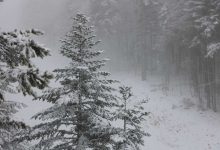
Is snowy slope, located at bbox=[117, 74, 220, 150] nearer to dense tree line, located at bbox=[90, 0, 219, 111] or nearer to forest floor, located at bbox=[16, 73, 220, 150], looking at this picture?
forest floor, located at bbox=[16, 73, 220, 150]

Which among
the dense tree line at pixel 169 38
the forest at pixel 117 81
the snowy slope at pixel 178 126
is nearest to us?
the forest at pixel 117 81

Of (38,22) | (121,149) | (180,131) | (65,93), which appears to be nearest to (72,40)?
(65,93)

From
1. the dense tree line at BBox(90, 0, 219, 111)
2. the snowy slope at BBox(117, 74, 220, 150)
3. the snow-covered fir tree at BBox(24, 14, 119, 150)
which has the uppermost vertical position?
the dense tree line at BBox(90, 0, 219, 111)

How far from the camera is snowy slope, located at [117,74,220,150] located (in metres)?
25.2

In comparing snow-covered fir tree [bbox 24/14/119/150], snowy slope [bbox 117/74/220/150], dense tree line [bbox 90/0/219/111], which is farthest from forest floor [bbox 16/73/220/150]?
snow-covered fir tree [bbox 24/14/119/150]

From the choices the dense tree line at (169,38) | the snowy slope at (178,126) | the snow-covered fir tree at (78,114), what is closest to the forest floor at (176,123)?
the snowy slope at (178,126)

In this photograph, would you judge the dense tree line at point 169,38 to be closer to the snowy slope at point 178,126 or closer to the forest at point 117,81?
the forest at point 117,81

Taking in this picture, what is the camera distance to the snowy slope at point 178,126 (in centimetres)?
2517

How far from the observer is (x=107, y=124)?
378 inches

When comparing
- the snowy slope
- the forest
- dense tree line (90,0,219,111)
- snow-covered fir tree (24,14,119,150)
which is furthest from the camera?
dense tree line (90,0,219,111)

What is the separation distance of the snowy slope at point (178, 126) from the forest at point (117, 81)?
0.08 metres

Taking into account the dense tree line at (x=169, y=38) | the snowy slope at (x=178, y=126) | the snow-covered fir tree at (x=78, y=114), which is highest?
the dense tree line at (x=169, y=38)

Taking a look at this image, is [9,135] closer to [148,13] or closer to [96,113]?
[96,113]

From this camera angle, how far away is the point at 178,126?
2830cm
